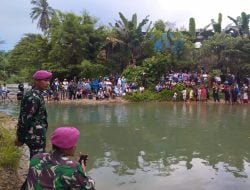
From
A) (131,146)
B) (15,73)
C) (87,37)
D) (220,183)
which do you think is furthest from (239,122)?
(15,73)

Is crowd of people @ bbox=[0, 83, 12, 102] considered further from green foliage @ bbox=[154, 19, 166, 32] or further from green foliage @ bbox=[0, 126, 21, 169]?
green foliage @ bbox=[0, 126, 21, 169]

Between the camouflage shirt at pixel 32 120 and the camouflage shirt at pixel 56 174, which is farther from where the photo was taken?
the camouflage shirt at pixel 32 120

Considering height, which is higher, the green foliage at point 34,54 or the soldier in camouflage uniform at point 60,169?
the green foliage at point 34,54

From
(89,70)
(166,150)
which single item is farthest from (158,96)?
(166,150)

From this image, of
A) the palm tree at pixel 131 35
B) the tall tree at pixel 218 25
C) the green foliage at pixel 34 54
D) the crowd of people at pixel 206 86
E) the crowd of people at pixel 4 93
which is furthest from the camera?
the green foliage at pixel 34 54

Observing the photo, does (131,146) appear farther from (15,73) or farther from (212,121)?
(15,73)

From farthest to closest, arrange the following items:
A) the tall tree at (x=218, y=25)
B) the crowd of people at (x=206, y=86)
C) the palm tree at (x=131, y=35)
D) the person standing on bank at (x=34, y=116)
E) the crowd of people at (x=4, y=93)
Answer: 1. the tall tree at (x=218, y=25)
2. the palm tree at (x=131, y=35)
3. the crowd of people at (x=4, y=93)
4. the crowd of people at (x=206, y=86)
5. the person standing on bank at (x=34, y=116)

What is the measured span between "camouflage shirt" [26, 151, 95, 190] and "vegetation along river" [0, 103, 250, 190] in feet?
14.2

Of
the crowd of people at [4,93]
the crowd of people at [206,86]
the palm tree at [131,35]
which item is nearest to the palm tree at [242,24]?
the crowd of people at [206,86]

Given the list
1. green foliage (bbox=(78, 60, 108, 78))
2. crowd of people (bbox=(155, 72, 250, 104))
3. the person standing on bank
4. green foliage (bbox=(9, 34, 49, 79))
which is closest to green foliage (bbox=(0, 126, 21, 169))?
the person standing on bank

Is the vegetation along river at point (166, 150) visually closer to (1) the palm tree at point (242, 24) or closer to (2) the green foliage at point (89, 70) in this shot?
(2) the green foliage at point (89, 70)

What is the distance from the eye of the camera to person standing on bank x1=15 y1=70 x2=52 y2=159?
5801 mm

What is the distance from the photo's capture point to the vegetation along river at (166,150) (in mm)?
8469

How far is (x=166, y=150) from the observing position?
37.3 feet
